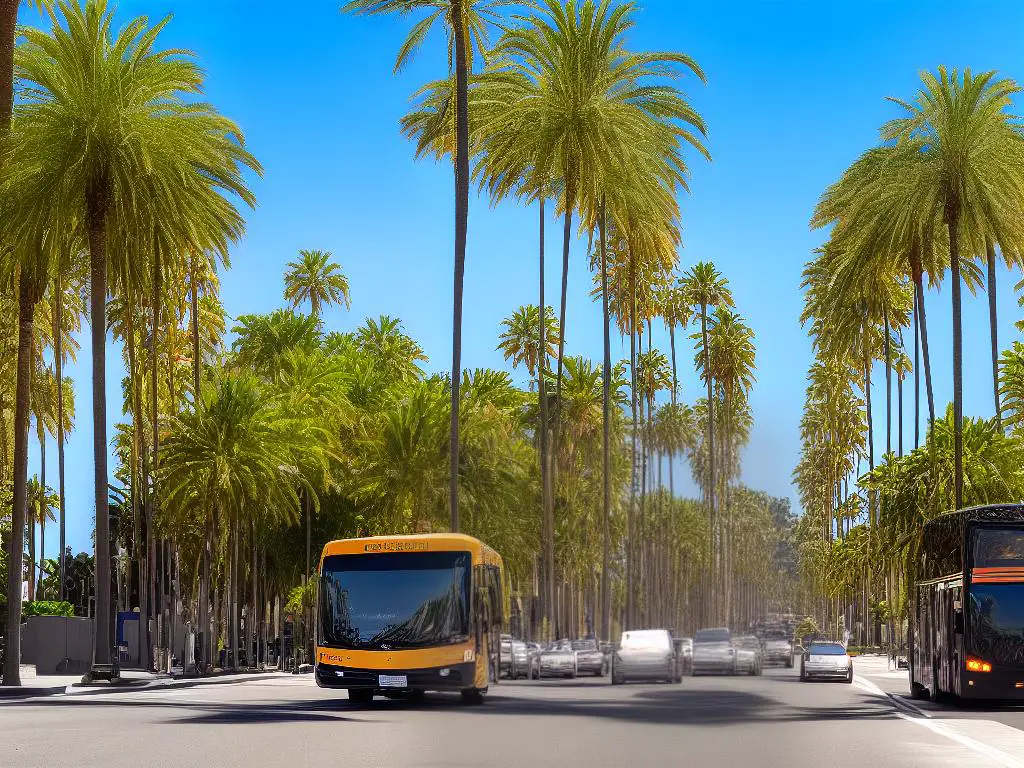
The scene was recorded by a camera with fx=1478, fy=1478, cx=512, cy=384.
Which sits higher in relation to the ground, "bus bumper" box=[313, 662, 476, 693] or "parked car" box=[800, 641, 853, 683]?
"bus bumper" box=[313, 662, 476, 693]

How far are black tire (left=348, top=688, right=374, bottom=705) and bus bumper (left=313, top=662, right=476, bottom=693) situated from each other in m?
0.94

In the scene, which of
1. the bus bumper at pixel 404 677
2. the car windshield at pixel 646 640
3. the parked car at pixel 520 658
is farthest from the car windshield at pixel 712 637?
the bus bumper at pixel 404 677

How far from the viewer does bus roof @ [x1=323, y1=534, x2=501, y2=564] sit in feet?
95.9

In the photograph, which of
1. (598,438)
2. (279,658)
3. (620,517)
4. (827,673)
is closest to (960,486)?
(827,673)

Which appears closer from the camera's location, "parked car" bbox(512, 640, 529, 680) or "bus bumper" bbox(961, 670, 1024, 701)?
"bus bumper" bbox(961, 670, 1024, 701)

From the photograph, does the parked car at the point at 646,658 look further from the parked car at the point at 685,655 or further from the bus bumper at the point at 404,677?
the bus bumper at the point at 404,677

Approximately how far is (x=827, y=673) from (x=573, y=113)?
68.2 ft

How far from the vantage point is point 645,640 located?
45062 mm

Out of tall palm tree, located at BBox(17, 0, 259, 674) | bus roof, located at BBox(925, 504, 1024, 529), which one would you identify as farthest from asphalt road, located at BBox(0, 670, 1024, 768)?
tall palm tree, located at BBox(17, 0, 259, 674)

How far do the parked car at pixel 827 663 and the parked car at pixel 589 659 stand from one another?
29.1 feet

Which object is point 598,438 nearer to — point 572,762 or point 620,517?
point 620,517

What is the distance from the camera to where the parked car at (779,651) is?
6925 cm

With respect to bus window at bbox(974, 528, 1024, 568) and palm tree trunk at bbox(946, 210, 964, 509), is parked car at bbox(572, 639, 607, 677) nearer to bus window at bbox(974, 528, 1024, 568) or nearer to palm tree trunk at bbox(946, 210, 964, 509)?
palm tree trunk at bbox(946, 210, 964, 509)

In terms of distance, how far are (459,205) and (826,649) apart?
62.9ft
